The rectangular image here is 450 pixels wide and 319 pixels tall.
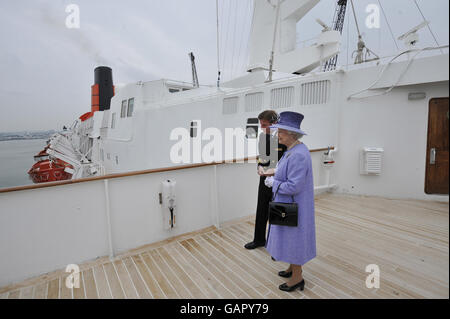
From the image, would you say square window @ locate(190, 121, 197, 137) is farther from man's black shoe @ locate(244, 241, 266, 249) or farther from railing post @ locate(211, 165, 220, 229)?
man's black shoe @ locate(244, 241, 266, 249)

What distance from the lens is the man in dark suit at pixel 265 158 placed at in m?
2.05

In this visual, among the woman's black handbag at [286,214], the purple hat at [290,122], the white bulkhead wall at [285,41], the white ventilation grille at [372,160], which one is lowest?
the woman's black handbag at [286,214]

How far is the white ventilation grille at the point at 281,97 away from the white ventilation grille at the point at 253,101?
374 millimetres

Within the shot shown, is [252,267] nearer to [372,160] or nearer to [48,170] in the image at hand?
[372,160]

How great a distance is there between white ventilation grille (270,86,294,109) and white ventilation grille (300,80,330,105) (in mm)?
281

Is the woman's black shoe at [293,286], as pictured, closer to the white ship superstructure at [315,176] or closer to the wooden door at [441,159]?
the white ship superstructure at [315,176]

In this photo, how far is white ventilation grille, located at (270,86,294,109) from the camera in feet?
16.5

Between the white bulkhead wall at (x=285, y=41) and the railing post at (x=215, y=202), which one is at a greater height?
the white bulkhead wall at (x=285, y=41)

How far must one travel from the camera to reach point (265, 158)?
214 centimetres

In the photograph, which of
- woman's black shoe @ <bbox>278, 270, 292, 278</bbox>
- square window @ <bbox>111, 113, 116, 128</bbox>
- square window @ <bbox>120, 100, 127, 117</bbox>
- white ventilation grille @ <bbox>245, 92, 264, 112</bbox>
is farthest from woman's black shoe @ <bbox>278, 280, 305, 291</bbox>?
square window @ <bbox>111, 113, 116, 128</bbox>

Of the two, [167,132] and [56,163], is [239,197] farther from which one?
[56,163]

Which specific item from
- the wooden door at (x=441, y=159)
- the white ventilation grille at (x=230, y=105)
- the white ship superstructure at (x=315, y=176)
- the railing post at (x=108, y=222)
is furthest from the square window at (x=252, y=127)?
the wooden door at (x=441, y=159)

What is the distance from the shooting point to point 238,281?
1878mm
